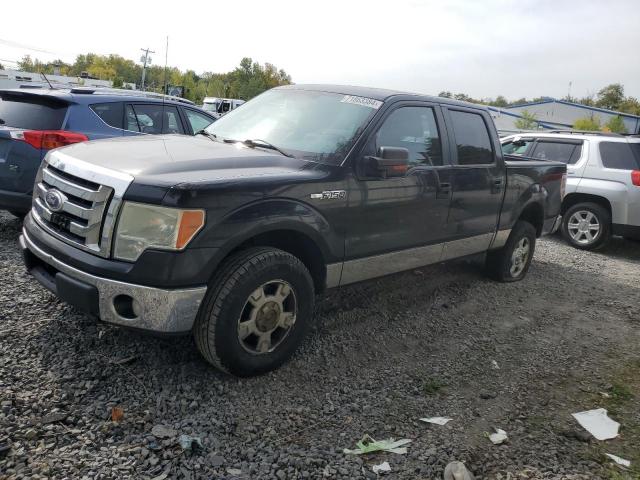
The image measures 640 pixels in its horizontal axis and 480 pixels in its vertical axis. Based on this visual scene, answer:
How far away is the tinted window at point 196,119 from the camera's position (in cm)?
748

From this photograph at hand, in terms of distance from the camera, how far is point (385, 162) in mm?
3748

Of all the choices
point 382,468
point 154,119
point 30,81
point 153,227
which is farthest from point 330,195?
point 30,81

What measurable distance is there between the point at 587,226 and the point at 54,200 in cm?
794

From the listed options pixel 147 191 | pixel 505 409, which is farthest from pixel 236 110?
pixel 505 409

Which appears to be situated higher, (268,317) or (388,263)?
(388,263)

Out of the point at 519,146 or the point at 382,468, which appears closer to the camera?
the point at 382,468

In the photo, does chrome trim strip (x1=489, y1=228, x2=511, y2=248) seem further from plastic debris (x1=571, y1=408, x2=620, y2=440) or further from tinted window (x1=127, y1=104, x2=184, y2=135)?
tinted window (x1=127, y1=104, x2=184, y2=135)

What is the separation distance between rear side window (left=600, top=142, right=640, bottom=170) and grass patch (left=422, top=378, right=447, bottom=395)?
20.5 feet

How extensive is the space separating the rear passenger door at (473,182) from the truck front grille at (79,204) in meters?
2.90

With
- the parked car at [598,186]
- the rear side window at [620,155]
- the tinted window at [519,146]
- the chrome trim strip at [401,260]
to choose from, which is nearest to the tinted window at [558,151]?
the parked car at [598,186]

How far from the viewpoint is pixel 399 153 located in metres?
3.77

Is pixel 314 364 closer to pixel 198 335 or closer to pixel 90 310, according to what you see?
pixel 198 335

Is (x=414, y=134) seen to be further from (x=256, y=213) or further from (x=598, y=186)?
(x=598, y=186)

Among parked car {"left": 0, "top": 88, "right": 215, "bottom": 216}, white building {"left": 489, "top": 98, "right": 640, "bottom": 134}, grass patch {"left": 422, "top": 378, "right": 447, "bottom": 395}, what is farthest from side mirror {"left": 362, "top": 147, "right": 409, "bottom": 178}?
white building {"left": 489, "top": 98, "right": 640, "bottom": 134}
